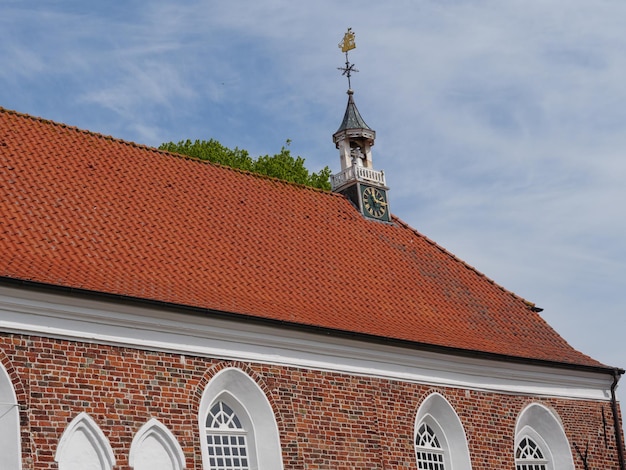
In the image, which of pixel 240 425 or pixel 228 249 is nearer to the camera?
pixel 240 425

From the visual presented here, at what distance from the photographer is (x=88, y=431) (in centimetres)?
1938

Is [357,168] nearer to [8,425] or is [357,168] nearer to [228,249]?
[228,249]

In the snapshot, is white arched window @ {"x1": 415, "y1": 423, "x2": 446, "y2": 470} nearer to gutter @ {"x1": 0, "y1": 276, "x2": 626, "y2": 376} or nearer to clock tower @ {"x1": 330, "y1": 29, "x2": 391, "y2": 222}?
gutter @ {"x1": 0, "y1": 276, "x2": 626, "y2": 376}

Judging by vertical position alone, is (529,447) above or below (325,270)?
below

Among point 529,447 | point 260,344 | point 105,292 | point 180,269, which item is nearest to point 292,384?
point 260,344

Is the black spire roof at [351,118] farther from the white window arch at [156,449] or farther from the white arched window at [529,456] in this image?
the white window arch at [156,449]

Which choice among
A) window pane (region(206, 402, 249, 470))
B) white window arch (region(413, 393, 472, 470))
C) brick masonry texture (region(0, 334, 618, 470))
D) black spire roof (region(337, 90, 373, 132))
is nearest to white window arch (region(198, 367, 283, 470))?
window pane (region(206, 402, 249, 470))

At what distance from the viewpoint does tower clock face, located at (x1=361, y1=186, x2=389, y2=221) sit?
29750 millimetres

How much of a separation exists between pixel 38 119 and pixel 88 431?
24.6 ft

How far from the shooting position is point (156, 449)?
20203mm

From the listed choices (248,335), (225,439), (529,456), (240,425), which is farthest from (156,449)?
(529,456)

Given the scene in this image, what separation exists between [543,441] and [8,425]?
41.0ft

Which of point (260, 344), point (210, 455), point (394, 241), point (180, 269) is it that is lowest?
point (210, 455)

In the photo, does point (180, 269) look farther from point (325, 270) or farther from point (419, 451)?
point (419, 451)
